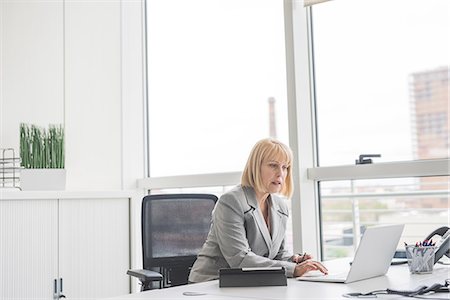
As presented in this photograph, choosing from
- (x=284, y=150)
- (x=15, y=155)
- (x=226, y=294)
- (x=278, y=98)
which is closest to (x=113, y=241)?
(x=15, y=155)

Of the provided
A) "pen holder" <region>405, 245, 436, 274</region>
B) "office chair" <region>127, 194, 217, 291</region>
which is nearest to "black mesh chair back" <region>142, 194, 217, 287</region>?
"office chair" <region>127, 194, 217, 291</region>

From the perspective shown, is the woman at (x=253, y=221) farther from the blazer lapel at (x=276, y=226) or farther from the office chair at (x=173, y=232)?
the office chair at (x=173, y=232)

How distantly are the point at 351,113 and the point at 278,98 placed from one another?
19.0 inches

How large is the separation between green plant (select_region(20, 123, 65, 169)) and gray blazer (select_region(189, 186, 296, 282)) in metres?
1.58

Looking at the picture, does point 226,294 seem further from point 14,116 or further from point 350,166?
point 14,116

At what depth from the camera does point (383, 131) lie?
11.1 ft

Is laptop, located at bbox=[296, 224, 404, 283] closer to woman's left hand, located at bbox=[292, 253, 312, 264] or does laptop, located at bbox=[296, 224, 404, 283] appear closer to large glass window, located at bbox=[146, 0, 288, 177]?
woman's left hand, located at bbox=[292, 253, 312, 264]

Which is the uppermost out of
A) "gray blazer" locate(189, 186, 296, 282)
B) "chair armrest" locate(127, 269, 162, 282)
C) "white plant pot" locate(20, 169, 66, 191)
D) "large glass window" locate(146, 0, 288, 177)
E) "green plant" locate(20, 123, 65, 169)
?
"large glass window" locate(146, 0, 288, 177)

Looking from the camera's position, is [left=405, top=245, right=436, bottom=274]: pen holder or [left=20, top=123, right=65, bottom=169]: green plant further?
[left=20, top=123, right=65, bottom=169]: green plant

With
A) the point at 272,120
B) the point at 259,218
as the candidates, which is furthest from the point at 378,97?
the point at 259,218

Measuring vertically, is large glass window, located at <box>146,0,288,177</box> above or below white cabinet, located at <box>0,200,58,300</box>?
above

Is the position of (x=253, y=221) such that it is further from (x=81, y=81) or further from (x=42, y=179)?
(x=81, y=81)

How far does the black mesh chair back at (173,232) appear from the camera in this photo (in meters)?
3.08

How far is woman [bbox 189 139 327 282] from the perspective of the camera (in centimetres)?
263
